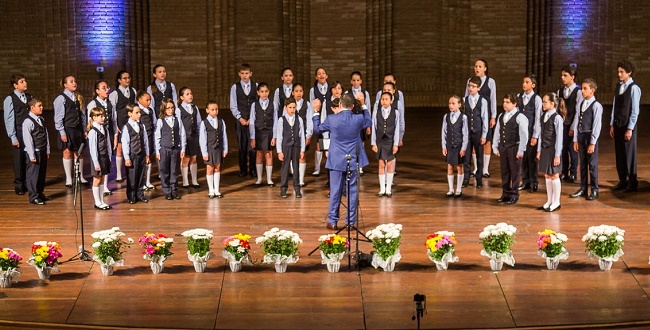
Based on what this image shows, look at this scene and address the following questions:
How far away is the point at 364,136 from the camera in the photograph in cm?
1603

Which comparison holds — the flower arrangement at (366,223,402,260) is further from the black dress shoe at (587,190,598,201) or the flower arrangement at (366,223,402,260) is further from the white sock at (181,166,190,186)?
the white sock at (181,166,190,186)

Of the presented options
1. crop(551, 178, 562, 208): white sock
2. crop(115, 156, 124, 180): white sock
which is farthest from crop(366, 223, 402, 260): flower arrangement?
crop(115, 156, 124, 180): white sock

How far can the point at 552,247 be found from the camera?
448 inches

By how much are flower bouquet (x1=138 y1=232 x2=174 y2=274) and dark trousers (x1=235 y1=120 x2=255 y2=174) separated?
529 cm

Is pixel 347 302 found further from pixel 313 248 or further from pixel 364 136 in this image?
pixel 364 136

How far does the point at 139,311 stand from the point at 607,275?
468 centimetres

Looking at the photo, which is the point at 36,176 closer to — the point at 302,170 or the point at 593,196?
the point at 302,170

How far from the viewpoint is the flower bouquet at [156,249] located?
11.3m

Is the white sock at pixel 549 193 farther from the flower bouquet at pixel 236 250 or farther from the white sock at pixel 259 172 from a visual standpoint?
the flower bouquet at pixel 236 250

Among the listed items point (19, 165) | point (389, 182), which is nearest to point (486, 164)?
point (389, 182)

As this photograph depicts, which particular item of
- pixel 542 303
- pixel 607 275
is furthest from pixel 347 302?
pixel 607 275

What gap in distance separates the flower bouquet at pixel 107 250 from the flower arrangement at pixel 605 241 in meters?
4.75

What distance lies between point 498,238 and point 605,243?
1.08m

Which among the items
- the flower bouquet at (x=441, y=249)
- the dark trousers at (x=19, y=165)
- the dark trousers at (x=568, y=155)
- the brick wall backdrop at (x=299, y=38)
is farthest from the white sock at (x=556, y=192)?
the brick wall backdrop at (x=299, y=38)
